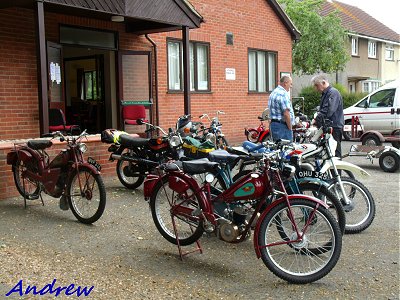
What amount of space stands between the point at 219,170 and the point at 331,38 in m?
20.9

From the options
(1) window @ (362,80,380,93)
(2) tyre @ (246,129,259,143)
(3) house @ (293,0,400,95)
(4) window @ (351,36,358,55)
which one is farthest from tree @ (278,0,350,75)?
(2) tyre @ (246,129,259,143)

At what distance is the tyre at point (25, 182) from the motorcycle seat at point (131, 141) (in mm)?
1521

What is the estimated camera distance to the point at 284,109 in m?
8.24

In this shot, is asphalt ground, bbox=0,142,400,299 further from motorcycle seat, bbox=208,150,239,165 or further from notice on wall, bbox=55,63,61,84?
notice on wall, bbox=55,63,61,84

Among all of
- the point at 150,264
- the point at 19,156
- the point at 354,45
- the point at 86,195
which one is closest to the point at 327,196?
the point at 150,264

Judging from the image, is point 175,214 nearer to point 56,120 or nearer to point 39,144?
point 39,144

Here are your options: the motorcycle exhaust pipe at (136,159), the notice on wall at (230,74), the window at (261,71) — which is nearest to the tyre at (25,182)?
the motorcycle exhaust pipe at (136,159)

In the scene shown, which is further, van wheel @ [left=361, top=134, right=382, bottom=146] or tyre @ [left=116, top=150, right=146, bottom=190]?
van wheel @ [left=361, top=134, right=382, bottom=146]

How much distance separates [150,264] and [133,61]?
8119 millimetres

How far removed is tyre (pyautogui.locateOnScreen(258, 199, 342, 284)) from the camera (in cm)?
443

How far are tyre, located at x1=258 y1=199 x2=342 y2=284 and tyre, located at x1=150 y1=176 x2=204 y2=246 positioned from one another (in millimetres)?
762

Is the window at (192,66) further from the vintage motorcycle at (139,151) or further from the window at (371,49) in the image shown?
the window at (371,49)

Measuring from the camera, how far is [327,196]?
5.29m

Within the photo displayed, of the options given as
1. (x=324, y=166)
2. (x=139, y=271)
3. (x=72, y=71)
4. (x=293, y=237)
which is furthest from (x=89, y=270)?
(x=72, y=71)
